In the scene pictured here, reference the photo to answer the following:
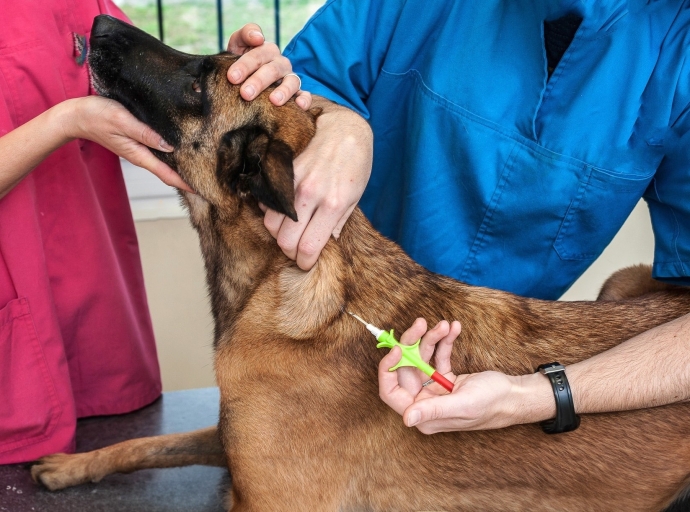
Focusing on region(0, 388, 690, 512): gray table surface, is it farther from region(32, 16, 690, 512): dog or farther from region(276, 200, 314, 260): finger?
region(276, 200, 314, 260): finger

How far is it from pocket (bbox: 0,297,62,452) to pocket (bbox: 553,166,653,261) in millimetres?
1441

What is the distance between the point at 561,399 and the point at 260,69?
3.32 ft

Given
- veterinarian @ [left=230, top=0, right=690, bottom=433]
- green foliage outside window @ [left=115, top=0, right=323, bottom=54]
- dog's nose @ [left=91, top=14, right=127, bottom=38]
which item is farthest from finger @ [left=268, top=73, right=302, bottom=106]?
green foliage outside window @ [left=115, top=0, right=323, bottom=54]

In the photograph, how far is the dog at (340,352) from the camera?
158 centimetres

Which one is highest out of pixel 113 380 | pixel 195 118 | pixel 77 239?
pixel 195 118

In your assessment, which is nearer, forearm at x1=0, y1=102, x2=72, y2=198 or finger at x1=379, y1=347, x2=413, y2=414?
finger at x1=379, y1=347, x2=413, y2=414

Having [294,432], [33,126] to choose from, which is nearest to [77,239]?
[33,126]

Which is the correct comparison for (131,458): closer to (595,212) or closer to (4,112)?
(4,112)

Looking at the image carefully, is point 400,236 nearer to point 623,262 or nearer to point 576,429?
point 576,429

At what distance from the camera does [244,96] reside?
64.4 inches

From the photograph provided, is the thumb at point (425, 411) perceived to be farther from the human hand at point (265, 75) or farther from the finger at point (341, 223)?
the human hand at point (265, 75)

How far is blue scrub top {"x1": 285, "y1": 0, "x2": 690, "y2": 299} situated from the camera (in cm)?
173

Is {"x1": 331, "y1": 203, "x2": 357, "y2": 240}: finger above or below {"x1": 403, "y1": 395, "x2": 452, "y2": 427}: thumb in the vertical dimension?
above

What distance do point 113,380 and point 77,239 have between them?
0.46 meters
